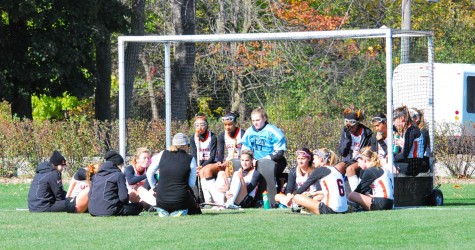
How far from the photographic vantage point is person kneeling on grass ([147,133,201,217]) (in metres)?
15.0

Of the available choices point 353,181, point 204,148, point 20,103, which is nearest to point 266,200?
point 353,181

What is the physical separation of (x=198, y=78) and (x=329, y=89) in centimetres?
485

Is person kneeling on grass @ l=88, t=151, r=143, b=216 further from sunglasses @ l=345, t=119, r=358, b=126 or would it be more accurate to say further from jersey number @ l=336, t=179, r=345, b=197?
sunglasses @ l=345, t=119, r=358, b=126

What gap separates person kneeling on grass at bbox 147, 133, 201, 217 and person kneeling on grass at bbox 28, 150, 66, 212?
172cm

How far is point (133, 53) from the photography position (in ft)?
104

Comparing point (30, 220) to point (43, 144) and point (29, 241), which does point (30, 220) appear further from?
point (43, 144)

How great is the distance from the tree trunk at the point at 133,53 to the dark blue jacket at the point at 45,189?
15.0 metres

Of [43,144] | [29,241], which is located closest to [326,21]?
[43,144]

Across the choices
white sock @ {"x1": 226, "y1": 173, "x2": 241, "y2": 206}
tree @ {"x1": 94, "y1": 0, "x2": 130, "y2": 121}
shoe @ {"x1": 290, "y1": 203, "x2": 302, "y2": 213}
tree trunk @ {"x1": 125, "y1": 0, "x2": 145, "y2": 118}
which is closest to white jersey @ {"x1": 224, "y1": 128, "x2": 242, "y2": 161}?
white sock @ {"x1": 226, "y1": 173, "x2": 241, "y2": 206}

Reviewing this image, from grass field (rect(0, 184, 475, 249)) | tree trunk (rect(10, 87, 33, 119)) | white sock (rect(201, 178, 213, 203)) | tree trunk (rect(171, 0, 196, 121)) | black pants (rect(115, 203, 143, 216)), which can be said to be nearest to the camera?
grass field (rect(0, 184, 475, 249))

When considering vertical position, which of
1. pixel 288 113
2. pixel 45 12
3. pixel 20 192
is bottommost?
pixel 20 192

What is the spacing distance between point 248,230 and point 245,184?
14.2 ft

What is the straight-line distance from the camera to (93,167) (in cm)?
1590

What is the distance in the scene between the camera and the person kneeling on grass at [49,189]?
52.2 feet
